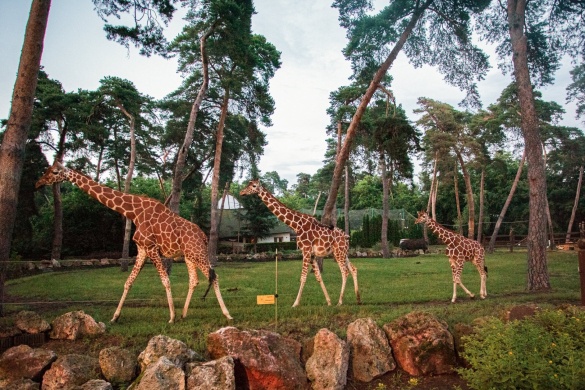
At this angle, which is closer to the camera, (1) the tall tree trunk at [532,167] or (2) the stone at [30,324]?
(2) the stone at [30,324]

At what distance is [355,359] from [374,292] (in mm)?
5304

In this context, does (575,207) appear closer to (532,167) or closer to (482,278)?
(532,167)

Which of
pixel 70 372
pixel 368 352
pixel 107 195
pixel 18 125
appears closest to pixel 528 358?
pixel 368 352

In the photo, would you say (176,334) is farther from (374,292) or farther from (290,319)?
(374,292)

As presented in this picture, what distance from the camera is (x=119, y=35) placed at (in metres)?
10.9

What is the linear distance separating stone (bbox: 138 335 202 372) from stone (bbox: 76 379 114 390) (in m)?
0.45

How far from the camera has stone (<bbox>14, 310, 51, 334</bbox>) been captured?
6133mm

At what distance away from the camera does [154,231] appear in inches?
305

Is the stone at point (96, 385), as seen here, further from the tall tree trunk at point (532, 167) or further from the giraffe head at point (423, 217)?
the tall tree trunk at point (532, 167)

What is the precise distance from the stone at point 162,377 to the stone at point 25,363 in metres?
1.58

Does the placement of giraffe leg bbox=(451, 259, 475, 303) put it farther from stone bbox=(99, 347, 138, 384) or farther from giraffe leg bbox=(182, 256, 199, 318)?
stone bbox=(99, 347, 138, 384)

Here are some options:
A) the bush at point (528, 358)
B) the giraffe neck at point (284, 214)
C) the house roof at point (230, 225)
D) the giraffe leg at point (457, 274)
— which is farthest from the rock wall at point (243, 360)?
the house roof at point (230, 225)

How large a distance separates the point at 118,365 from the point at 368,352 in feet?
11.2

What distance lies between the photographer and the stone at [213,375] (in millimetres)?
4871
